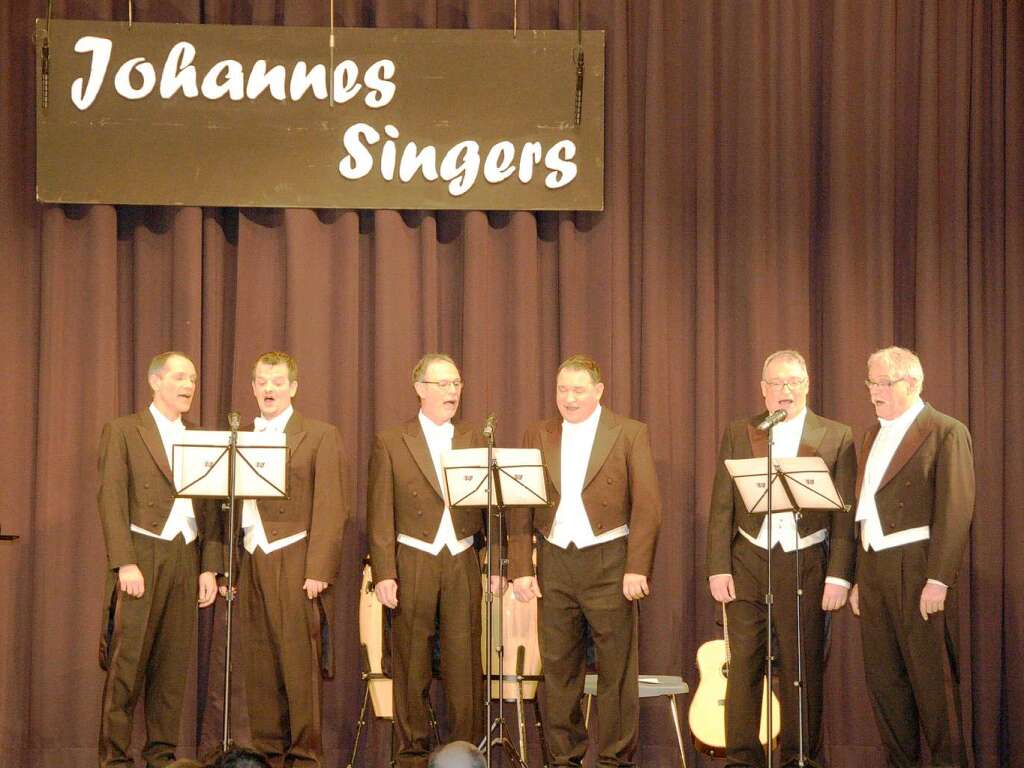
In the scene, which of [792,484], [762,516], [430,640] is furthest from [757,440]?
[430,640]

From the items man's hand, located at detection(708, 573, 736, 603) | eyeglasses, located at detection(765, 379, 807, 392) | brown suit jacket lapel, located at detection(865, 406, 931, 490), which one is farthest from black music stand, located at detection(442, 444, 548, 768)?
brown suit jacket lapel, located at detection(865, 406, 931, 490)

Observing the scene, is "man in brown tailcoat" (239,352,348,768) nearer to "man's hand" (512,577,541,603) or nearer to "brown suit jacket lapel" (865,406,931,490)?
"man's hand" (512,577,541,603)

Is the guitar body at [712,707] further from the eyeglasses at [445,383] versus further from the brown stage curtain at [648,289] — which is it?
the eyeglasses at [445,383]

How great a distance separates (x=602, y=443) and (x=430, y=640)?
3.79ft

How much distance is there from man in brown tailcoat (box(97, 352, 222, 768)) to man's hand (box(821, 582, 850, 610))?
8.74 ft

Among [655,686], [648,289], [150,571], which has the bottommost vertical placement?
[655,686]

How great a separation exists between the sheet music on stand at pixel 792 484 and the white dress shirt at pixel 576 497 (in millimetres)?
630

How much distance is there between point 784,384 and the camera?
5.32m

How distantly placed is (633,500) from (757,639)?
0.79 meters

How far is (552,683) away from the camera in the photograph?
5.31 metres

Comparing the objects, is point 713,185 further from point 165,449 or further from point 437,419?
point 165,449

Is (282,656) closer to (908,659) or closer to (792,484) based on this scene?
(792,484)

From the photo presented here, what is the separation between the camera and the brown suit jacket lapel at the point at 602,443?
5.34m

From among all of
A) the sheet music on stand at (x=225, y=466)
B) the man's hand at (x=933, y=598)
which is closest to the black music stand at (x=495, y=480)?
the sheet music on stand at (x=225, y=466)
